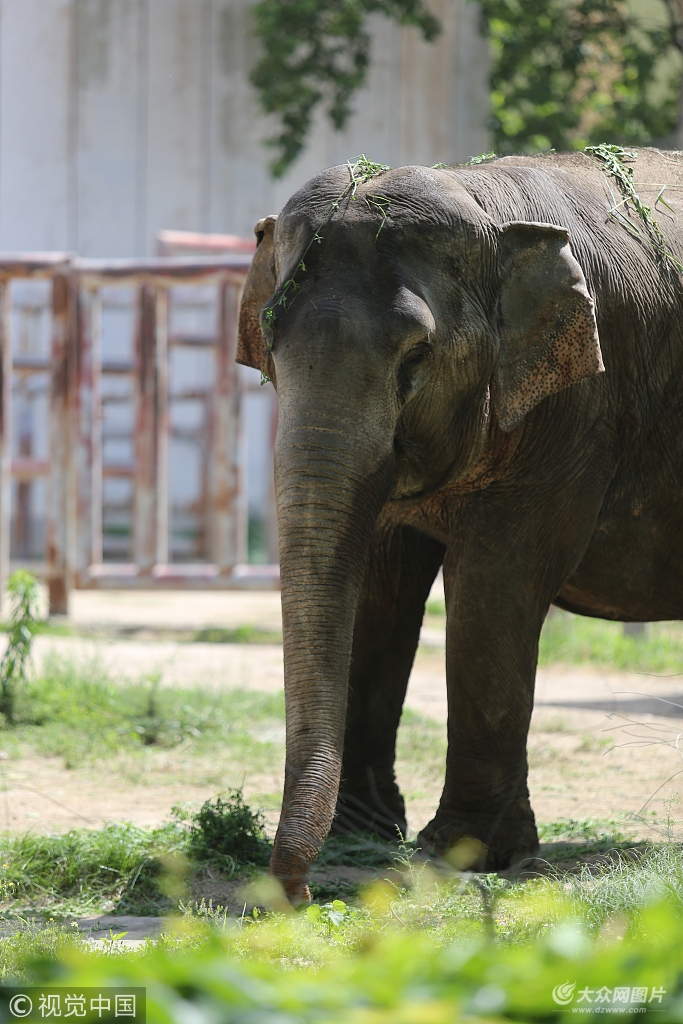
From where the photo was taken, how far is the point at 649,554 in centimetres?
513

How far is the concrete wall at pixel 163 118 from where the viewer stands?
19.2 meters

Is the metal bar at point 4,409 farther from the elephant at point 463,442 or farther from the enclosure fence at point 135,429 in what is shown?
the elephant at point 463,442

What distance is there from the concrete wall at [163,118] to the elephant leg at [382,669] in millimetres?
14863

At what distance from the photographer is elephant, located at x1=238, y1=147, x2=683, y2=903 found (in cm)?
422

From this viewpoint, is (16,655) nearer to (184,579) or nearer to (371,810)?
(371,810)

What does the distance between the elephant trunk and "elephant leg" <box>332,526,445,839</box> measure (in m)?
1.08

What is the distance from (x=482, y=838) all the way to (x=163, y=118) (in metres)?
16.5

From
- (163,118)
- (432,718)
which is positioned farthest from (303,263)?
(163,118)

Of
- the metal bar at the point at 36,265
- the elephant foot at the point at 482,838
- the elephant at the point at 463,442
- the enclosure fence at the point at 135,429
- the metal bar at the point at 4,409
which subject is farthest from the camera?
the enclosure fence at the point at 135,429

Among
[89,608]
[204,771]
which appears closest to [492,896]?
[204,771]

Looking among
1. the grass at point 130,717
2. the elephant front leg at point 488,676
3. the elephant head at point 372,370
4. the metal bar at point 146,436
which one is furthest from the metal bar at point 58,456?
the elephant front leg at point 488,676

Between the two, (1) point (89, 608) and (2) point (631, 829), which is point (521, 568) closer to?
(2) point (631, 829)

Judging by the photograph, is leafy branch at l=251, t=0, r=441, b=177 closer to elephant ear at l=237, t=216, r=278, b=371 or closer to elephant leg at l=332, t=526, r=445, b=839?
elephant ear at l=237, t=216, r=278, b=371

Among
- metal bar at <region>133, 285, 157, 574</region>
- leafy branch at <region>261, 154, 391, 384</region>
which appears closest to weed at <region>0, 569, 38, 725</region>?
leafy branch at <region>261, 154, 391, 384</region>
